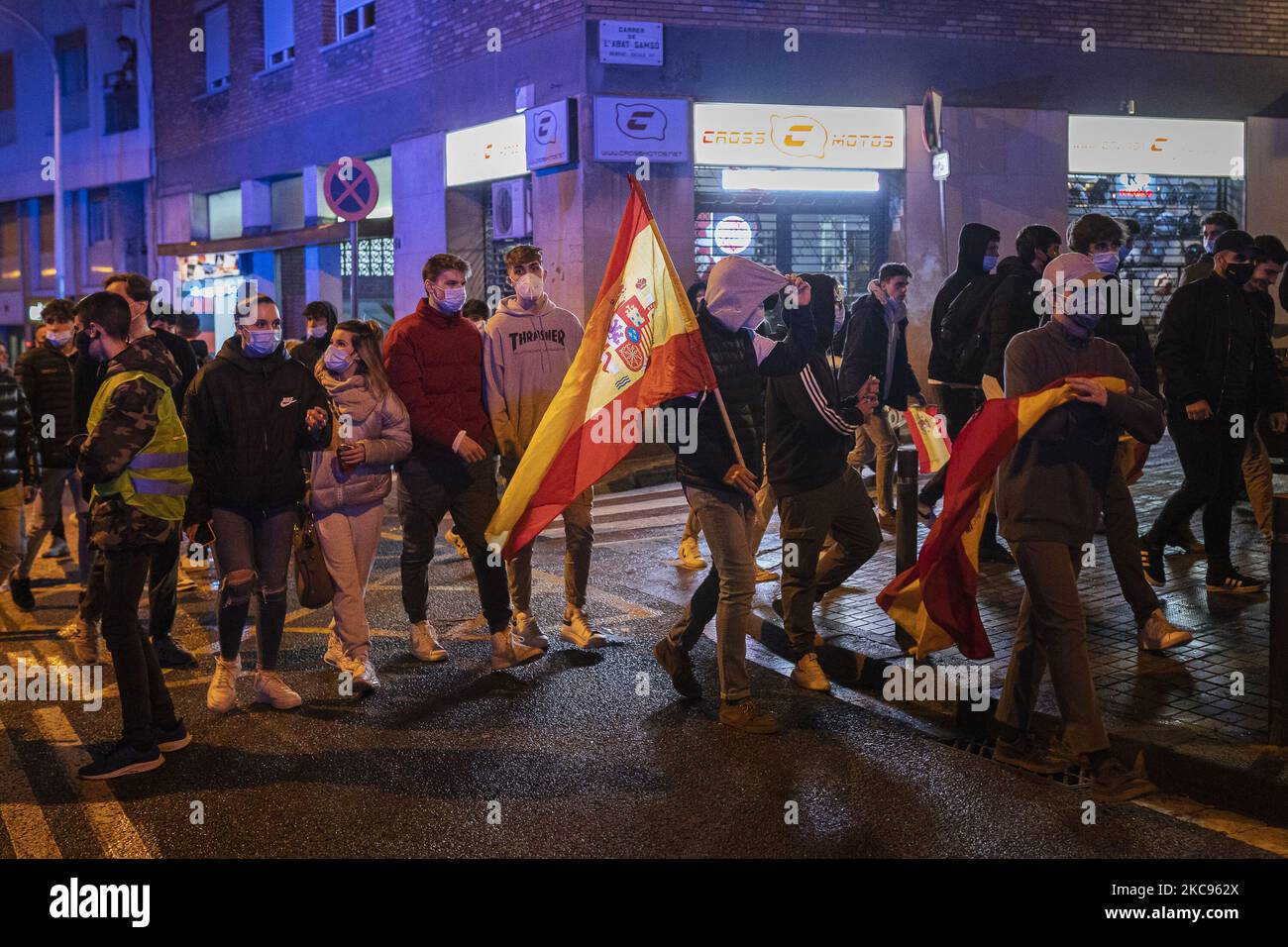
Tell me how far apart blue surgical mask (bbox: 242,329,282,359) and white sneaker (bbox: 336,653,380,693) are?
163 cm

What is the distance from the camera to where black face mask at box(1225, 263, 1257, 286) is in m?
7.81

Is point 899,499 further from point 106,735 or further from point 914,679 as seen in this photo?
point 106,735

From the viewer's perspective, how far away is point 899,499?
298 inches

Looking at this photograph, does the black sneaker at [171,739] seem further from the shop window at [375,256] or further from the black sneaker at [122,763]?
the shop window at [375,256]

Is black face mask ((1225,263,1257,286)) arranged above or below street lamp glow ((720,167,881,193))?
below

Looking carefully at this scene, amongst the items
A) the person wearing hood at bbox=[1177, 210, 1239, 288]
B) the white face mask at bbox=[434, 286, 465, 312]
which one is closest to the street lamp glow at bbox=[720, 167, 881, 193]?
the person wearing hood at bbox=[1177, 210, 1239, 288]

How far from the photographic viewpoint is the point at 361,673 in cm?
Result: 670

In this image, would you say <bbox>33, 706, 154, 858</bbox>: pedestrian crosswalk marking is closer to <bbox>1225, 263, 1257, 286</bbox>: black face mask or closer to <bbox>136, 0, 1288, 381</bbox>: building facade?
<bbox>1225, 263, 1257, 286</bbox>: black face mask

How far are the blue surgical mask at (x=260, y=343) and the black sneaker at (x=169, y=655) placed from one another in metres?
2.06

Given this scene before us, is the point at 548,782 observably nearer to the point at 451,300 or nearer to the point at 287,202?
the point at 451,300

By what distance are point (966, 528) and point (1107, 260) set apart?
171cm

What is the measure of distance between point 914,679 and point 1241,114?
16478 millimetres

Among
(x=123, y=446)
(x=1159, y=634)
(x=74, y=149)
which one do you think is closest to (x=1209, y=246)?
(x=1159, y=634)
